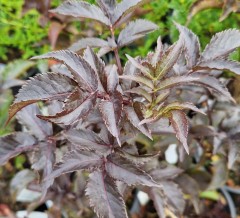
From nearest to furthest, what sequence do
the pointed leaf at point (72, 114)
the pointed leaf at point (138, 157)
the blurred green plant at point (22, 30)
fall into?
the pointed leaf at point (72, 114), the pointed leaf at point (138, 157), the blurred green plant at point (22, 30)

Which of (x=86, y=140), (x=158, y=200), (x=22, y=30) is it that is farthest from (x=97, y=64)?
(x=22, y=30)

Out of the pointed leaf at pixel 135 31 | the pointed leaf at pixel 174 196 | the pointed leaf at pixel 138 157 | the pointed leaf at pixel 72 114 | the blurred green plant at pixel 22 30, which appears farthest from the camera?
the blurred green plant at pixel 22 30

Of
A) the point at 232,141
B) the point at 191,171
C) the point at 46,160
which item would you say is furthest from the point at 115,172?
the point at 191,171

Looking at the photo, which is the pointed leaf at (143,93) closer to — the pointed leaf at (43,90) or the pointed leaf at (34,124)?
the pointed leaf at (43,90)

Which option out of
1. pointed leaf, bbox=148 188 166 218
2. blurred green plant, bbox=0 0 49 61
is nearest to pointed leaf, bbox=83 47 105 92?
pointed leaf, bbox=148 188 166 218

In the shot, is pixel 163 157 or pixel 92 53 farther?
pixel 163 157

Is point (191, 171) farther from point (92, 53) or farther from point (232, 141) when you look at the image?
point (92, 53)

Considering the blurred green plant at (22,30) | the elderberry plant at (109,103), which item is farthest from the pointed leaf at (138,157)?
the blurred green plant at (22,30)
